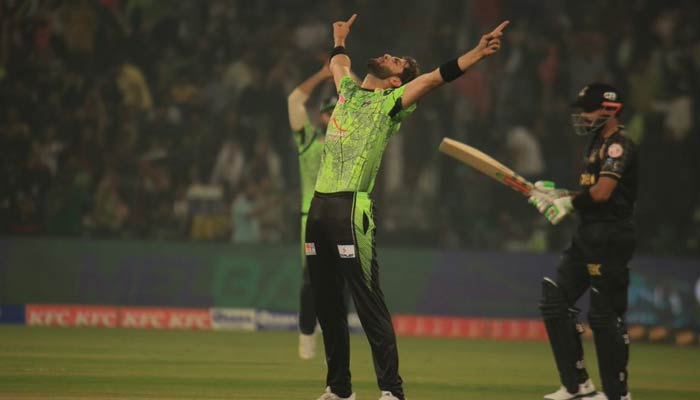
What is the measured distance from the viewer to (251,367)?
10.2 metres

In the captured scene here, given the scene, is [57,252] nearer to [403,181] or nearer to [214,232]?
[214,232]

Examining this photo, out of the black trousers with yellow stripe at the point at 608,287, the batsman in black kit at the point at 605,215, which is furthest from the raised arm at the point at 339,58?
the black trousers with yellow stripe at the point at 608,287

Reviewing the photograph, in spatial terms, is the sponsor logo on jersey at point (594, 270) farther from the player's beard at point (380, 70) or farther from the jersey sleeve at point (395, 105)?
the player's beard at point (380, 70)

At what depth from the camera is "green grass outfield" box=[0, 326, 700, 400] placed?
27.7 feet

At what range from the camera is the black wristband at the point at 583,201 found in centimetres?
759

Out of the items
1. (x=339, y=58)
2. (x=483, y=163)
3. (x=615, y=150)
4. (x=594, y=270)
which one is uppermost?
(x=339, y=58)

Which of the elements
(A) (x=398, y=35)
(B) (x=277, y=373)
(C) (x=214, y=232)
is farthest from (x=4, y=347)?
(A) (x=398, y=35)

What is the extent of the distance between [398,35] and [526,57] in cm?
199

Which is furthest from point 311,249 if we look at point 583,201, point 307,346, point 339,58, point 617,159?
point 307,346

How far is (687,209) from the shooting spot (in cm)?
1627

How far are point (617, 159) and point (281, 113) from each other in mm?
10106

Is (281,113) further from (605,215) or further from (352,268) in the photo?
(352,268)

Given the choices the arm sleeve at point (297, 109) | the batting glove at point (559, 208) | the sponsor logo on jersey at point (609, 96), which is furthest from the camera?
the arm sleeve at point (297, 109)

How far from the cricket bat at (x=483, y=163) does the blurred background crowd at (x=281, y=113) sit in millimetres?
7955
